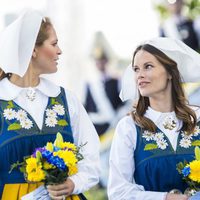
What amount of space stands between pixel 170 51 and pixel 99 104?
19.2 feet

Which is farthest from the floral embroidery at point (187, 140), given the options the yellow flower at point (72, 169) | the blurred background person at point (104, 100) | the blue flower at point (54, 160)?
the blurred background person at point (104, 100)

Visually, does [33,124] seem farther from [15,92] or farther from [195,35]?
[195,35]

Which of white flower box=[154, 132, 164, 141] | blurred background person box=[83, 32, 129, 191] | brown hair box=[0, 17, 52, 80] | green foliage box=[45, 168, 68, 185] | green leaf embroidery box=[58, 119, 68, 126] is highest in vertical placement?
brown hair box=[0, 17, 52, 80]

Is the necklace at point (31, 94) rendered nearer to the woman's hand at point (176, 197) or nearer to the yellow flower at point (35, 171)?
the yellow flower at point (35, 171)

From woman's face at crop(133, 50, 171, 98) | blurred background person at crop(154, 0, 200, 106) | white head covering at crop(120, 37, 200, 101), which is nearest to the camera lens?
woman's face at crop(133, 50, 171, 98)

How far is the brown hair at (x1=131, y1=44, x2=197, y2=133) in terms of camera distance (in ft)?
16.3

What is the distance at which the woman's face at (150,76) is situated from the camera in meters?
4.92

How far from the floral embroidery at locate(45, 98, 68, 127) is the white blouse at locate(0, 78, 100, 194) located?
0.03 metres

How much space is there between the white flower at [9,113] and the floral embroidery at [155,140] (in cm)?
71

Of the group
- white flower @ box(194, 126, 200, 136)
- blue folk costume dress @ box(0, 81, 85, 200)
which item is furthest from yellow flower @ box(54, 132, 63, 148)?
white flower @ box(194, 126, 200, 136)

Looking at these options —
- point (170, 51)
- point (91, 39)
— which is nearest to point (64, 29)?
point (91, 39)

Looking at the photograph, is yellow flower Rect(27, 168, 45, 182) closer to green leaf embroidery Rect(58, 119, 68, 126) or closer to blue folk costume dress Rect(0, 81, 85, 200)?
blue folk costume dress Rect(0, 81, 85, 200)

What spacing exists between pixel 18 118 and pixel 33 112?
102mm

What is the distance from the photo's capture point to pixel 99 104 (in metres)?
10.9
